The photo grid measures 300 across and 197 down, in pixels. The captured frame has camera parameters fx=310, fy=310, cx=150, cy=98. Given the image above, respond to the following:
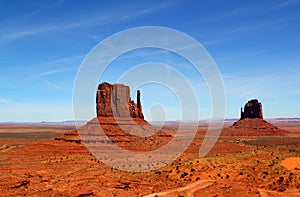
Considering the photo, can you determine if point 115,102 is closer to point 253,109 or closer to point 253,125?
point 253,125

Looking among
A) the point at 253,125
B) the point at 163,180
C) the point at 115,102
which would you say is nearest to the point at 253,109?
the point at 253,125

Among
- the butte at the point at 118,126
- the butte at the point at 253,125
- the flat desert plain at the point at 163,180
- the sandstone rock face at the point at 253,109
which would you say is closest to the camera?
the flat desert plain at the point at 163,180

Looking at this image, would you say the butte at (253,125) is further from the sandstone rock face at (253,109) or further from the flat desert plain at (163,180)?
the flat desert plain at (163,180)

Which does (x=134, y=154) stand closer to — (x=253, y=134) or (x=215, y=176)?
(x=215, y=176)

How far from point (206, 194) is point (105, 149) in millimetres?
49566

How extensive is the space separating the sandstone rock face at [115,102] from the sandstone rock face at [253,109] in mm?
79783

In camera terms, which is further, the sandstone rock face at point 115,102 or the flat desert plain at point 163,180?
the sandstone rock face at point 115,102

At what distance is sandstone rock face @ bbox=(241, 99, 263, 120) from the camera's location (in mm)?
151250

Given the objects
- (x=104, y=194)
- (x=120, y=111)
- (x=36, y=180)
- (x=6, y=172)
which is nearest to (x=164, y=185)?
(x=104, y=194)

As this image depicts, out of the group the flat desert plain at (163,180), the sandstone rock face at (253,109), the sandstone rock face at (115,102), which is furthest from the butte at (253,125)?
→ the flat desert plain at (163,180)

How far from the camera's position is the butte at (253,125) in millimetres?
137250

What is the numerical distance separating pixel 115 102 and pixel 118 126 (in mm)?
9142

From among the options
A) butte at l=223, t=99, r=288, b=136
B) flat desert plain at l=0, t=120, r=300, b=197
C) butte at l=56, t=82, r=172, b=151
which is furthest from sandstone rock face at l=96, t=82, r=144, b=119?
butte at l=223, t=99, r=288, b=136

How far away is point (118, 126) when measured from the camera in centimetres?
8431
